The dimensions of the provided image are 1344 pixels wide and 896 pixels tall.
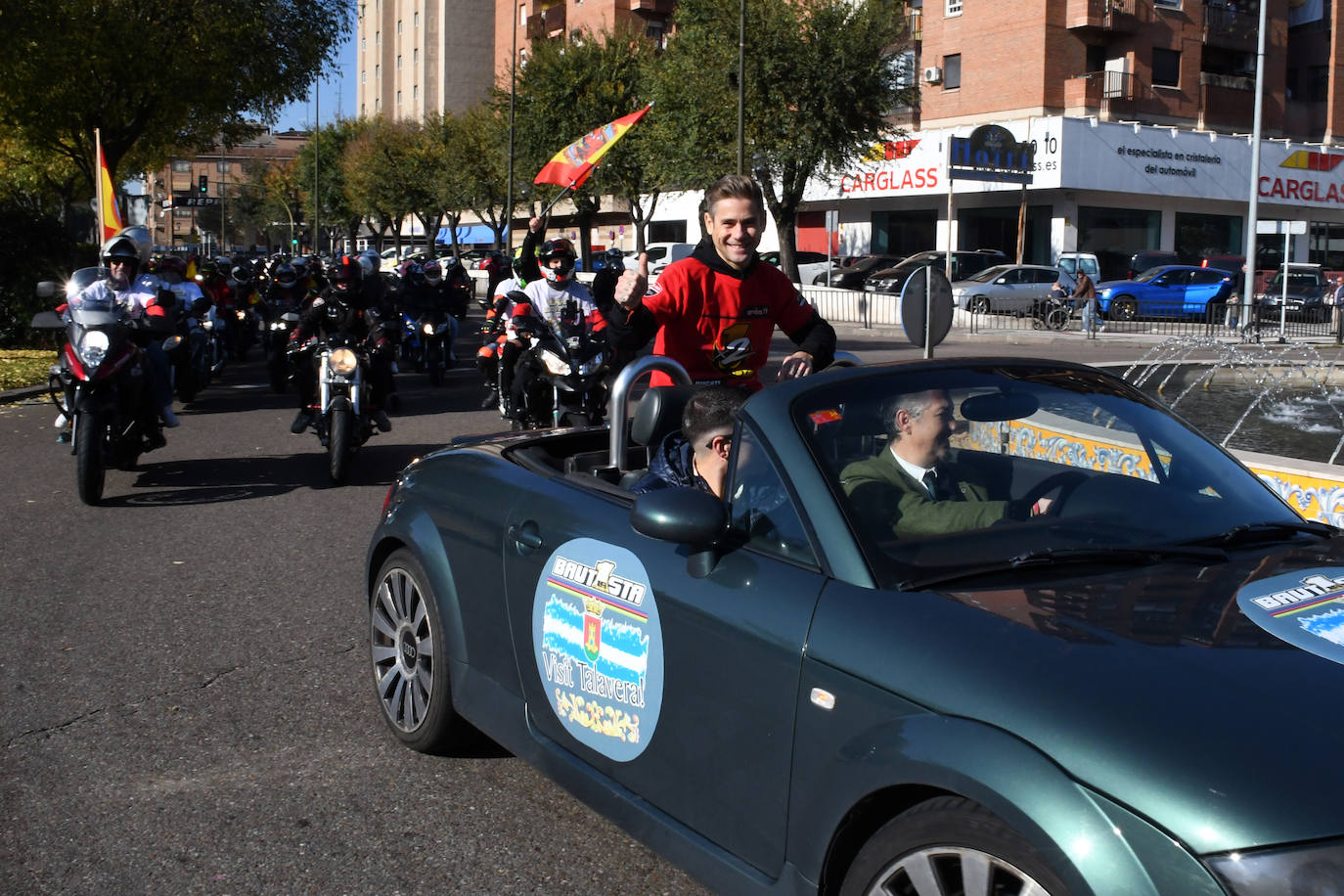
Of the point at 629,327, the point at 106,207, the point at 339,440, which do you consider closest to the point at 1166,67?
the point at 106,207

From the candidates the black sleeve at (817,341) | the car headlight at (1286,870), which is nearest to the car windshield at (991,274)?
the black sleeve at (817,341)

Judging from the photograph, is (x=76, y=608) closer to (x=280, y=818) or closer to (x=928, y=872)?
(x=280, y=818)

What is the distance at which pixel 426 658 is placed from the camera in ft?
14.7

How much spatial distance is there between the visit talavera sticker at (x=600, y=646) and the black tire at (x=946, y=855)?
0.84 metres

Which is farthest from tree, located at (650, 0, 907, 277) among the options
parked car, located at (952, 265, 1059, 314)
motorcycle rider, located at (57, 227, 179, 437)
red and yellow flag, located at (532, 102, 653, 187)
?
motorcycle rider, located at (57, 227, 179, 437)

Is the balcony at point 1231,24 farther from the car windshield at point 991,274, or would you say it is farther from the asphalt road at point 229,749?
the asphalt road at point 229,749

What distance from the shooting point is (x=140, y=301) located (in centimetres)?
1113

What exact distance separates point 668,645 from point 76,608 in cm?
433

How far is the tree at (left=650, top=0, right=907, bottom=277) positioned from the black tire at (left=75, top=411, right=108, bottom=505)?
2993 centimetres

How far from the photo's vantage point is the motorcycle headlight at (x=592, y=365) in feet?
37.7

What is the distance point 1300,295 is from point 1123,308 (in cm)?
595

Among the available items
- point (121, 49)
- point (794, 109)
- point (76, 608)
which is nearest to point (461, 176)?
point (794, 109)

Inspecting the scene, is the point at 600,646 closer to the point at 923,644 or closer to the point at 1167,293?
the point at 923,644

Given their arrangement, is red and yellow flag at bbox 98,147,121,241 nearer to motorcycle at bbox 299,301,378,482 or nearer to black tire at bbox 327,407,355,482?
motorcycle at bbox 299,301,378,482
